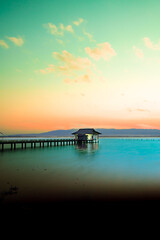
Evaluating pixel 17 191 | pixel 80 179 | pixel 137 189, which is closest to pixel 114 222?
pixel 137 189

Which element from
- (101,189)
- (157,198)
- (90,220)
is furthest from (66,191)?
(157,198)

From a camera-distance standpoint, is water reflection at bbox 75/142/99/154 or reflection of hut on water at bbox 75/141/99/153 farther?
reflection of hut on water at bbox 75/141/99/153

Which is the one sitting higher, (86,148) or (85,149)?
(85,149)

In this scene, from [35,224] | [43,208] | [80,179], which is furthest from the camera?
[80,179]

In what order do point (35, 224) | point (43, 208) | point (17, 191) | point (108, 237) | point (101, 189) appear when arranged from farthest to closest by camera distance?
point (101, 189)
point (17, 191)
point (43, 208)
point (35, 224)
point (108, 237)

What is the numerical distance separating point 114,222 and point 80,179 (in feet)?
27.9

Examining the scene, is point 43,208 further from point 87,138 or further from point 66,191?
point 87,138

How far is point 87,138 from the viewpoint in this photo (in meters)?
57.4

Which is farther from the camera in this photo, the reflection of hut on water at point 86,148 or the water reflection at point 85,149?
the reflection of hut on water at point 86,148

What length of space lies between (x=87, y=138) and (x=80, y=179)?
4210cm

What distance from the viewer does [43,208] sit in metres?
8.60

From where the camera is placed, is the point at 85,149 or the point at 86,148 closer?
the point at 85,149

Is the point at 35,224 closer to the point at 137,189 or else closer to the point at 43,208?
the point at 43,208

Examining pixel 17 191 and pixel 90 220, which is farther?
pixel 17 191
